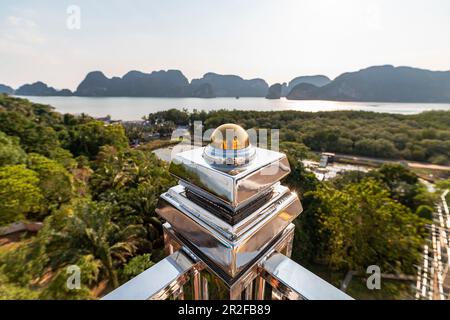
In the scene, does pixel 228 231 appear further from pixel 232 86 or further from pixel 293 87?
pixel 293 87

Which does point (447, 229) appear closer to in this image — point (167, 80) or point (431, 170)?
point (431, 170)

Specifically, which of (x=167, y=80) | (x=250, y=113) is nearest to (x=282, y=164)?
(x=250, y=113)

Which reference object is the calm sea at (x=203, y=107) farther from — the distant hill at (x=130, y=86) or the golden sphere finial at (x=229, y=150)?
the golden sphere finial at (x=229, y=150)

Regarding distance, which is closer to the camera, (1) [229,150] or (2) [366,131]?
(1) [229,150]

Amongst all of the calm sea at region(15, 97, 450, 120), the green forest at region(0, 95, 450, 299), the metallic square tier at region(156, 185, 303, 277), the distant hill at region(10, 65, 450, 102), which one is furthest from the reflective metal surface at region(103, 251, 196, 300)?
the distant hill at region(10, 65, 450, 102)

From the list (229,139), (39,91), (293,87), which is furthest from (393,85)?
(39,91)

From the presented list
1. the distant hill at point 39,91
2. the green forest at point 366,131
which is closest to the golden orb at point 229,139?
the green forest at point 366,131
